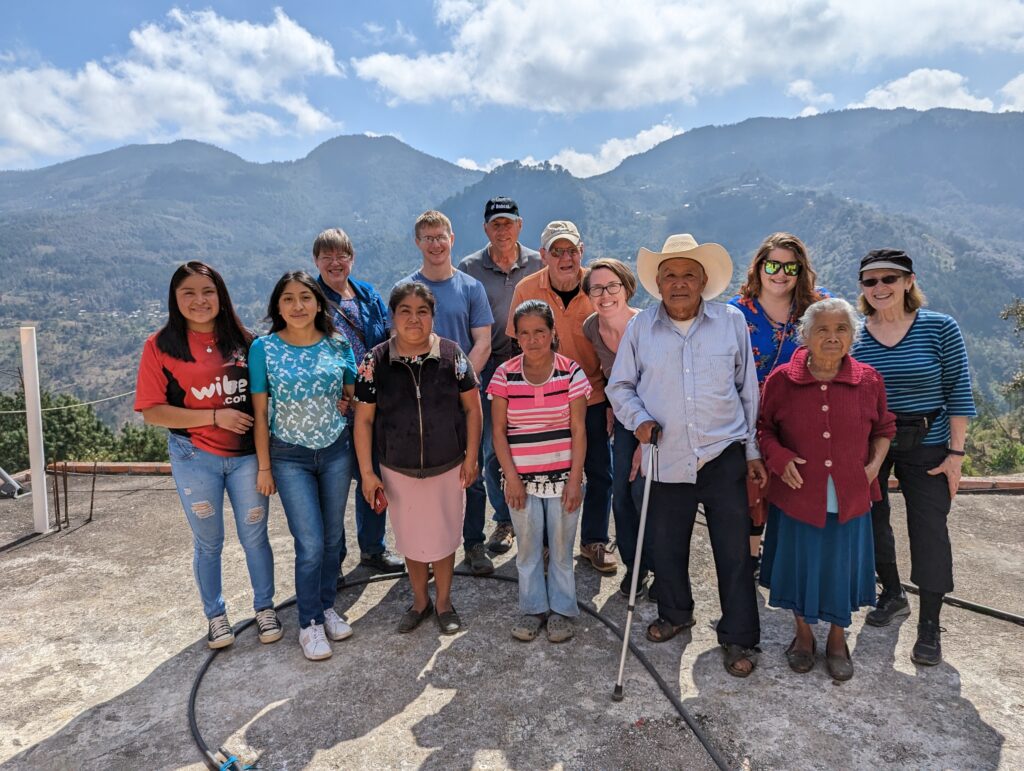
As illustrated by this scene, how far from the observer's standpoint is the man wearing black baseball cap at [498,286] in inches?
174

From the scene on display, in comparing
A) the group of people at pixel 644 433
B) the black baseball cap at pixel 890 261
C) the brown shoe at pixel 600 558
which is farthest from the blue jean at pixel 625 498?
the black baseball cap at pixel 890 261

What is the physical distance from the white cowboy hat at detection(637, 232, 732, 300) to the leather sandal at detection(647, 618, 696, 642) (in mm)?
1840

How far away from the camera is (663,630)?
134 inches

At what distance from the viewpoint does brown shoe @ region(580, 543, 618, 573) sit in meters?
4.21

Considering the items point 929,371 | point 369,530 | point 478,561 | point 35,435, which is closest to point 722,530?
point 929,371

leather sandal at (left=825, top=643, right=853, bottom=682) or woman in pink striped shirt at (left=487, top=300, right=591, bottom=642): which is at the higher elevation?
woman in pink striped shirt at (left=487, top=300, right=591, bottom=642)

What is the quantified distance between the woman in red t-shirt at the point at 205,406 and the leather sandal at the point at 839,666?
3.14 m

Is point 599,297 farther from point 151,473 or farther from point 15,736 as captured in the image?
point 151,473

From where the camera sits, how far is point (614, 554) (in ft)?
14.8

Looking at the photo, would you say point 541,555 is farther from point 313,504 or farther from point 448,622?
point 313,504

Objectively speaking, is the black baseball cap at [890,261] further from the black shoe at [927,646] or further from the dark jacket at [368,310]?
the dark jacket at [368,310]

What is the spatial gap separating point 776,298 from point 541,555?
203 centimetres

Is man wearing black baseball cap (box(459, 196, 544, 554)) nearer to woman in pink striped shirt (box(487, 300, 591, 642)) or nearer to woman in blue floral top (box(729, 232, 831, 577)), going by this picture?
woman in pink striped shirt (box(487, 300, 591, 642))

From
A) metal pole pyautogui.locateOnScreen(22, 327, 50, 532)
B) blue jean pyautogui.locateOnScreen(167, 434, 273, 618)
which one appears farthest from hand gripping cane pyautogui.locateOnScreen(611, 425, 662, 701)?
metal pole pyautogui.locateOnScreen(22, 327, 50, 532)
